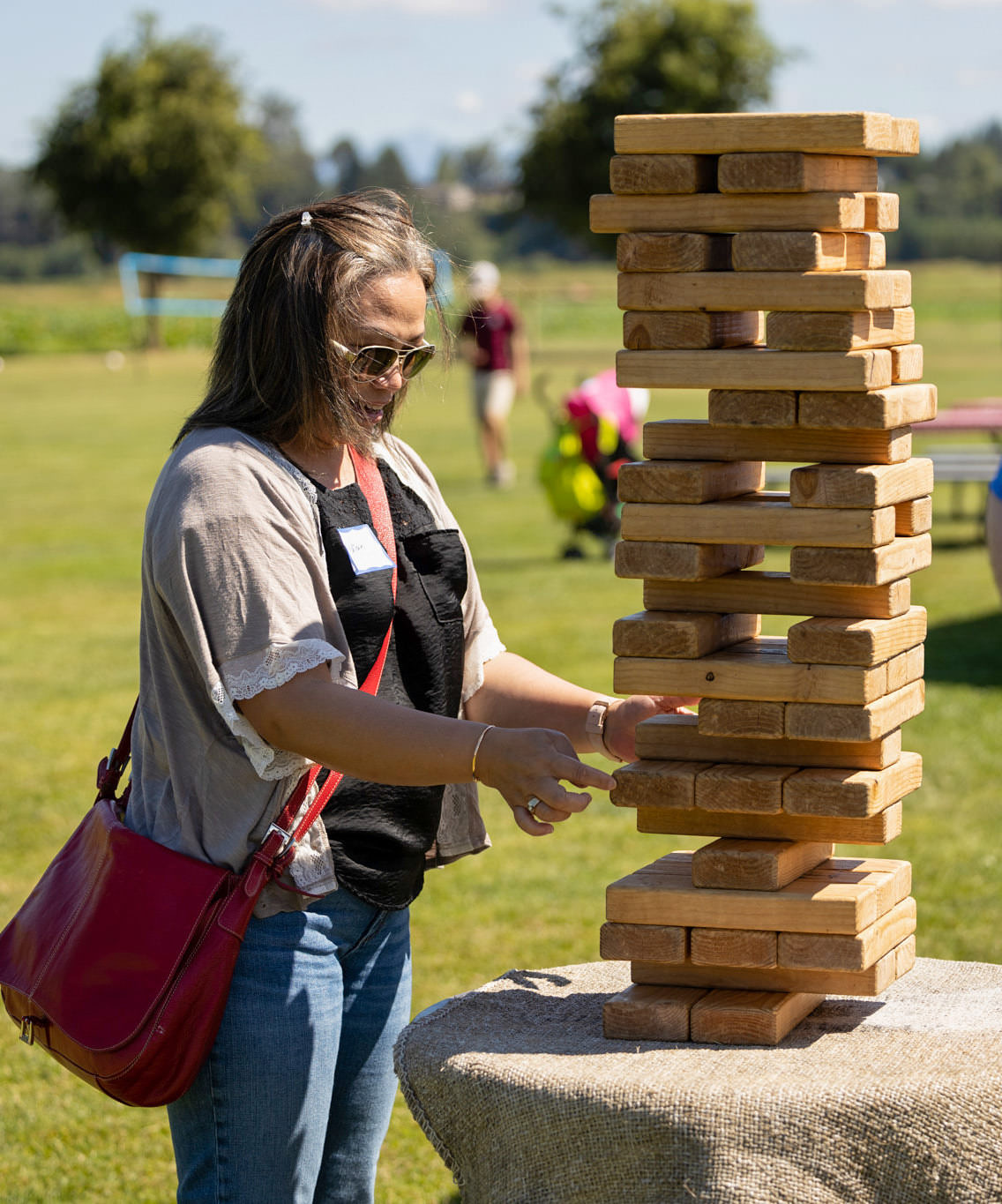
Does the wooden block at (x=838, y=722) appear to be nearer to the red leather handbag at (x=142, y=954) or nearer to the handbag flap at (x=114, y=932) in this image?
the red leather handbag at (x=142, y=954)

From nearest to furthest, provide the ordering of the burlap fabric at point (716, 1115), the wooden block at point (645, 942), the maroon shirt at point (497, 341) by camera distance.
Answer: the burlap fabric at point (716, 1115) < the wooden block at point (645, 942) < the maroon shirt at point (497, 341)

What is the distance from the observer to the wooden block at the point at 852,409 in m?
2.12

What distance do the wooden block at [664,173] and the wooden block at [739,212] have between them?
2 cm

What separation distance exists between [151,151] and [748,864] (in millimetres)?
60677

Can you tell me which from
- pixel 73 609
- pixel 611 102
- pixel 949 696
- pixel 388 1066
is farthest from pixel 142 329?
pixel 388 1066

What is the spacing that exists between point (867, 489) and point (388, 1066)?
4.03 ft

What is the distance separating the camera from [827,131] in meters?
2.07

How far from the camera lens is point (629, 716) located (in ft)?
8.41

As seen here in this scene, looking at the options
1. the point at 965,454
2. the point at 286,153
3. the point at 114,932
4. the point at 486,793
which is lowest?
the point at 486,793

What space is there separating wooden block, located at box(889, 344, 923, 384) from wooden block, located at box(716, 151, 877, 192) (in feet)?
0.76

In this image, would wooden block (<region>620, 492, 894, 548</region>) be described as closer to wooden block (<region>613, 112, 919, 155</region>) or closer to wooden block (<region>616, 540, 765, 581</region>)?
wooden block (<region>616, 540, 765, 581</region>)

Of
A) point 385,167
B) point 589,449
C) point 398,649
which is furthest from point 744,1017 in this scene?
point 385,167

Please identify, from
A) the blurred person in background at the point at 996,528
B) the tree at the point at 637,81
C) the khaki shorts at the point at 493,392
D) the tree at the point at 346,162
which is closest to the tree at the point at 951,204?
the tree at the point at 637,81

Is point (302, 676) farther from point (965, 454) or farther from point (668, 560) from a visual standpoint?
point (965, 454)
